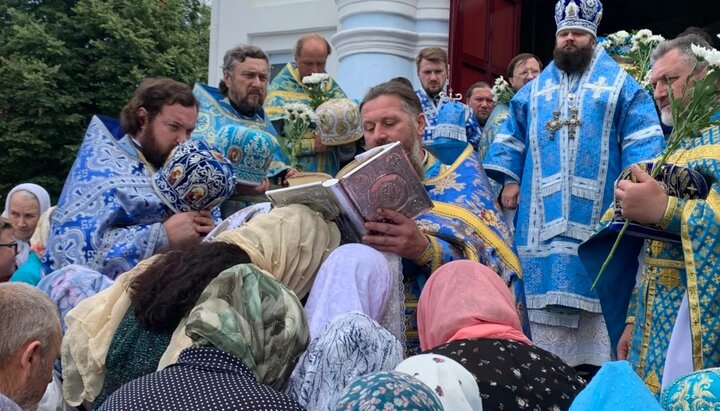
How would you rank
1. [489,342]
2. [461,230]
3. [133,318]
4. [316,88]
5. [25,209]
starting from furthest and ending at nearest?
1. [25,209]
2. [316,88]
3. [461,230]
4. [133,318]
5. [489,342]

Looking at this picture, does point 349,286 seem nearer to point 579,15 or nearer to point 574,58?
point 574,58

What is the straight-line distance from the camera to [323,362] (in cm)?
328

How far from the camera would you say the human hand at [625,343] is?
199 inches

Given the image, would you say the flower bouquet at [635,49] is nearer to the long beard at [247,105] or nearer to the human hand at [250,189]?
the long beard at [247,105]

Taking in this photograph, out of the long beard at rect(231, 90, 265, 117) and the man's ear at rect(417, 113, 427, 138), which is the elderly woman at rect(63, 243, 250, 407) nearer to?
the man's ear at rect(417, 113, 427, 138)

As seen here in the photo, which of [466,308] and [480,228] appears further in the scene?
[480,228]

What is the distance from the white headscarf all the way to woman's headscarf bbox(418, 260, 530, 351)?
0.57 feet

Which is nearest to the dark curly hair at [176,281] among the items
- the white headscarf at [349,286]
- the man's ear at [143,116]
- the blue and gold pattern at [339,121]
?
the white headscarf at [349,286]

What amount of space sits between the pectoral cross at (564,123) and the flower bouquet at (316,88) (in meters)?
1.41

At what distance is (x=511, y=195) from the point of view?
6.92 metres

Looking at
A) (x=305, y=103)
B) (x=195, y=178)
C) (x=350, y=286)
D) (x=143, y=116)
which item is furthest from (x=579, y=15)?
(x=350, y=286)

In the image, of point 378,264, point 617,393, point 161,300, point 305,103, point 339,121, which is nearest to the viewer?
point 617,393

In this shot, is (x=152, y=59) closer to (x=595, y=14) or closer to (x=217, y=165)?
(x=595, y=14)

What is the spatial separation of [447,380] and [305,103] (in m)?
4.94
